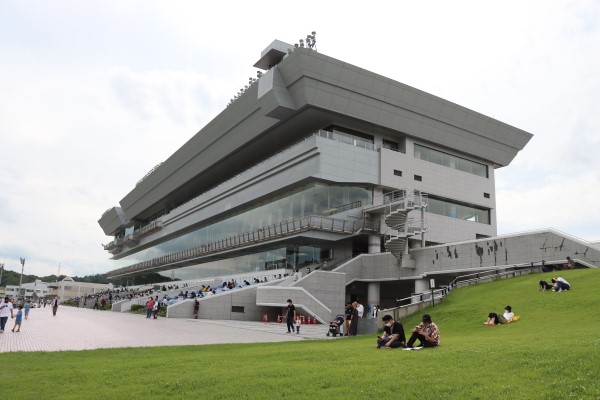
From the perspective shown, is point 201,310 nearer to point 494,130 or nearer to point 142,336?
point 142,336

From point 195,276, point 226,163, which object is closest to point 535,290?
point 226,163

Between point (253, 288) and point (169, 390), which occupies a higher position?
point (253, 288)

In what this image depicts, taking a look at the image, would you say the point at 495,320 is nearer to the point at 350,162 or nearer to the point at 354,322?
the point at 354,322

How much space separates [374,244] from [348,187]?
566cm

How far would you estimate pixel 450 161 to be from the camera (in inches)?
2087

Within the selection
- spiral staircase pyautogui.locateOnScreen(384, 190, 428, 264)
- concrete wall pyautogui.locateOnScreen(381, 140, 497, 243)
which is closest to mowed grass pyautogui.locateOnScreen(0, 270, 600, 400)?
spiral staircase pyautogui.locateOnScreen(384, 190, 428, 264)

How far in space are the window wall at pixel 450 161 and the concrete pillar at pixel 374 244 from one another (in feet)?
33.2

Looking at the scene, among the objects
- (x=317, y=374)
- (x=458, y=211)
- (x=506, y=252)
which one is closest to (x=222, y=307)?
(x=506, y=252)

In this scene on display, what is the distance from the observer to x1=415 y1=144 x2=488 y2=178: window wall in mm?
51147

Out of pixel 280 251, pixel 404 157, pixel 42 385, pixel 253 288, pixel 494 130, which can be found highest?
pixel 494 130

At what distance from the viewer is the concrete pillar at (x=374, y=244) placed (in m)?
45.7

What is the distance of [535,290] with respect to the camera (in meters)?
24.8

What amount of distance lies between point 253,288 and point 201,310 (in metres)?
4.02

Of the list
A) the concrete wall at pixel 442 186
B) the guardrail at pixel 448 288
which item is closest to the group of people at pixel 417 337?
the guardrail at pixel 448 288
